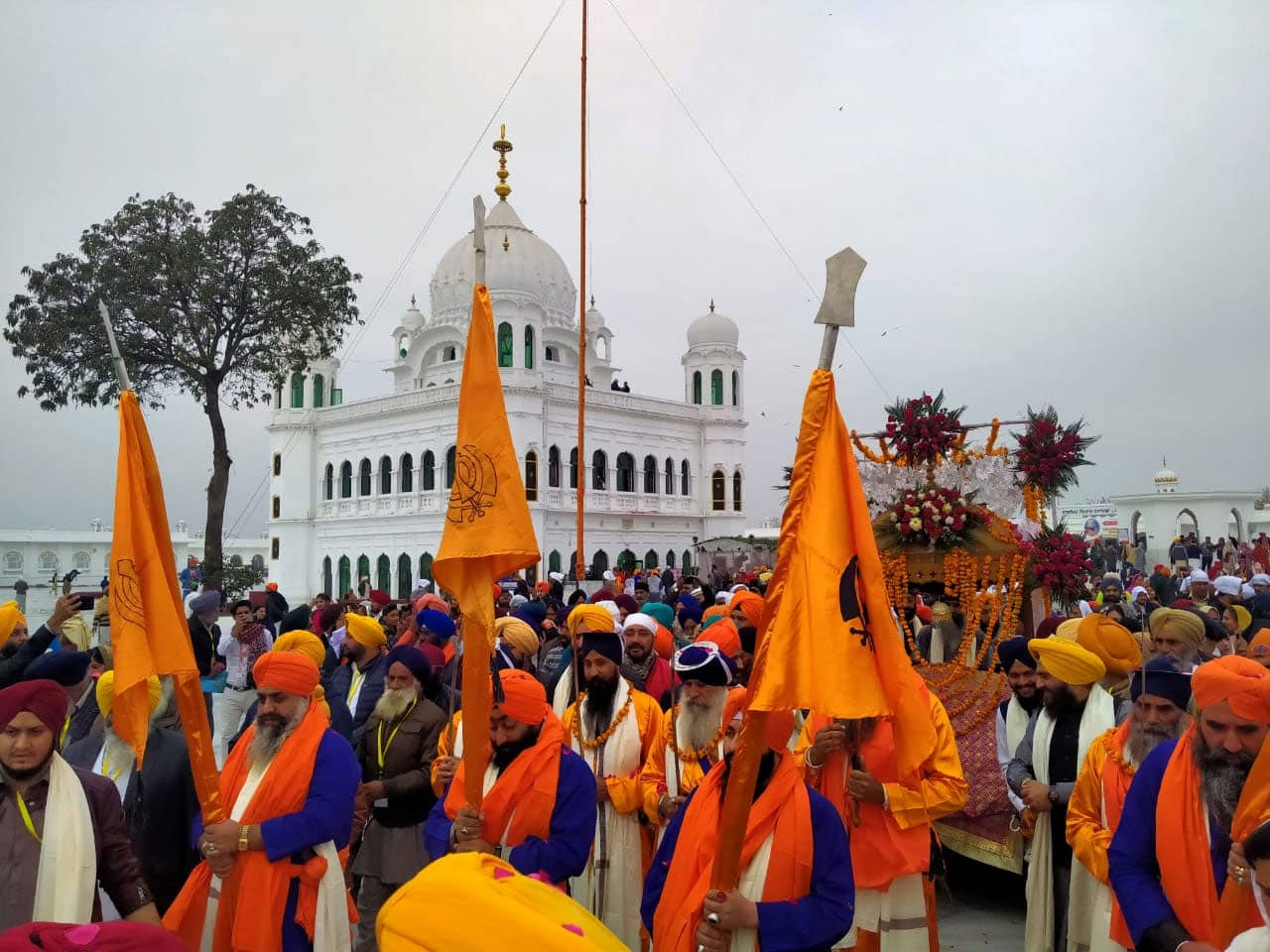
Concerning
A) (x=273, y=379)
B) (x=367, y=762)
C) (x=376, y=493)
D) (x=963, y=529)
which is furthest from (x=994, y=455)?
(x=376, y=493)

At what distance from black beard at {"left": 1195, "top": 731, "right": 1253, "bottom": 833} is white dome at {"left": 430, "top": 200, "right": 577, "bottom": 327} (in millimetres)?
34182

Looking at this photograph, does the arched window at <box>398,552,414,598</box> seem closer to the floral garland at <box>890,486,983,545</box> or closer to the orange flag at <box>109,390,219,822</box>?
the floral garland at <box>890,486,983,545</box>

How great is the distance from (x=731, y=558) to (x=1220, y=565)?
45.0 ft

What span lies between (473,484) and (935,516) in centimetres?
473

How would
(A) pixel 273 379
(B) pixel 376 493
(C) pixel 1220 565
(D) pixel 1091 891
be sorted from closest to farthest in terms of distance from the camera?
(D) pixel 1091 891
(C) pixel 1220 565
(A) pixel 273 379
(B) pixel 376 493

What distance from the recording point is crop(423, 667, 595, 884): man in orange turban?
11.8ft

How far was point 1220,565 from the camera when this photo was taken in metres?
18.8

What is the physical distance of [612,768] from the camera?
477 centimetres

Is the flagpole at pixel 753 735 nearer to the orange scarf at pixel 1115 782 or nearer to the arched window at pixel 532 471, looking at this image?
the orange scarf at pixel 1115 782

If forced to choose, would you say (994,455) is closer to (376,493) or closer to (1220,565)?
(1220,565)

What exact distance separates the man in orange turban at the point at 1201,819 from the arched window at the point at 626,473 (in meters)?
34.4

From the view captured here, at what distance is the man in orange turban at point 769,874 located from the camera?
2.70 metres

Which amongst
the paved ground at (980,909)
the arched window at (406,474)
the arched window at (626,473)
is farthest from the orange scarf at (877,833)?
the arched window at (626,473)

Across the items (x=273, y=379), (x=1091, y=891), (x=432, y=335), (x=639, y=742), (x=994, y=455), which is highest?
(x=432, y=335)
